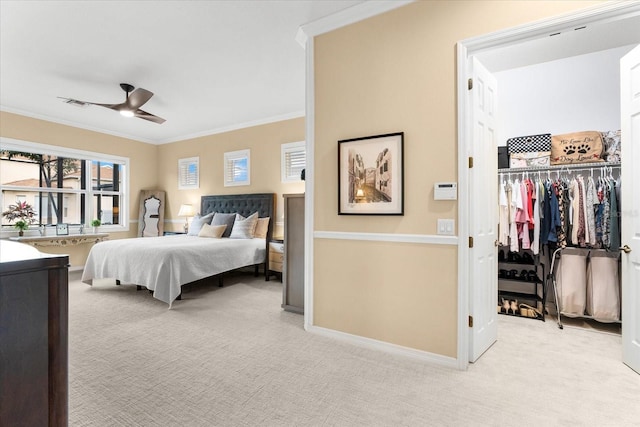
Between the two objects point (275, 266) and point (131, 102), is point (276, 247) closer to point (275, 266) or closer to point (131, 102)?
point (275, 266)

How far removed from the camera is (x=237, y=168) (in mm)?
6379

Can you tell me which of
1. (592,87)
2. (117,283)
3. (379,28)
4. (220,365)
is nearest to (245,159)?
(117,283)

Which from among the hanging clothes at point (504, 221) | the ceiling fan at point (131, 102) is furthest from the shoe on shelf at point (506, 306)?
the ceiling fan at point (131, 102)

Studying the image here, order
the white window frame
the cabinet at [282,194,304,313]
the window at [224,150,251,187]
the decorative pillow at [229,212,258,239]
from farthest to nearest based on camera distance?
the white window frame, the window at [224,150,251,187], the decorative pillow at [229,212,258,239], the cabinet at [282,194,304,313]

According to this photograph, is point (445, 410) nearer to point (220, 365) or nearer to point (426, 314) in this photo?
point (426, 314)

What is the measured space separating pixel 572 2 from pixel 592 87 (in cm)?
→ 205

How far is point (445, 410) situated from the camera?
1.79 meters

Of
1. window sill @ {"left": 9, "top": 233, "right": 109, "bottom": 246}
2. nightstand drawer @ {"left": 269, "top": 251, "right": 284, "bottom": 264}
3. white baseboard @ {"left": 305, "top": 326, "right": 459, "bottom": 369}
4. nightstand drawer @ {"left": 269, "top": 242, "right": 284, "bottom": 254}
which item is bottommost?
white baseboard @ {"left": 305, "top": 326, "right": 459, "bottom": 369}

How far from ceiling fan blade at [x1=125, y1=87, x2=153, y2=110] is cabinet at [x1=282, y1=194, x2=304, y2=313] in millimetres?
2185

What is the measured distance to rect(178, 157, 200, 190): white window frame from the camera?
22.6 feet

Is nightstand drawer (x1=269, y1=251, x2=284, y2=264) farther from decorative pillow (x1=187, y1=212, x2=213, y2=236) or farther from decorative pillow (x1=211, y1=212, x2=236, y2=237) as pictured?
decorative pillow (x1=187, y1=212, x2=213, y2=236)

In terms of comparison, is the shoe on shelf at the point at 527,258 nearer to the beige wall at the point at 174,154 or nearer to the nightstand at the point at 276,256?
the nightstand at the point at 276,256

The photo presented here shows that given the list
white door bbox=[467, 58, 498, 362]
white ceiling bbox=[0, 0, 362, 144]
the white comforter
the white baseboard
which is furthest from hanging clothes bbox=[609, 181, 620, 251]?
the white comforter

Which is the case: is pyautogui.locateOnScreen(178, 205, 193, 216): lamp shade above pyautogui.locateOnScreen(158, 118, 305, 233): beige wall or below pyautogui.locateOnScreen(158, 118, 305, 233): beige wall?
below
